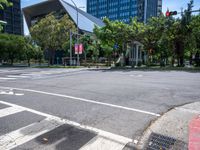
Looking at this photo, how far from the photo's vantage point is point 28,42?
39781mm

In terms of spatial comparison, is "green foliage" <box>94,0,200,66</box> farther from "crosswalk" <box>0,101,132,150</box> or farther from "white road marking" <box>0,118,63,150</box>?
"white road marking" <box>0,118,63,150</box>

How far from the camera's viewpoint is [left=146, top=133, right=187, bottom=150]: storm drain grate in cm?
350

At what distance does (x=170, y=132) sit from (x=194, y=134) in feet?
1.62

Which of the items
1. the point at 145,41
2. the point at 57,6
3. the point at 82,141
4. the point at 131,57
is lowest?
the point at 82,141

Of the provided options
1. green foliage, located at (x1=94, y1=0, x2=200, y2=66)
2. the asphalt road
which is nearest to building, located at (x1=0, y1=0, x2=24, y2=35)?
green foliage, located at (x1=94, y1=0, x2=200, y2=66)

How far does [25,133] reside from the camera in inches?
158

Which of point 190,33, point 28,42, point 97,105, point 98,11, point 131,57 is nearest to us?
point 97,105

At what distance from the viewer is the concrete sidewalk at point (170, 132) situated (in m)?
3.59

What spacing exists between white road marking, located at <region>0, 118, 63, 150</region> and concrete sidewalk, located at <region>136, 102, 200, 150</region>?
7.16 ft

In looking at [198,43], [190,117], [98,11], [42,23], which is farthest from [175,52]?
[98,11]

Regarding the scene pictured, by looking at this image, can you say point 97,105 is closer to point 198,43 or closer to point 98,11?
point 198,43

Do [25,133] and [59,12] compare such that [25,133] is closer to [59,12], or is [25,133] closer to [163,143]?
[163,143]

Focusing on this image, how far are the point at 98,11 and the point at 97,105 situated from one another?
126752 mm

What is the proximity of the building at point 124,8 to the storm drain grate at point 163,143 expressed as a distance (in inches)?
4356
